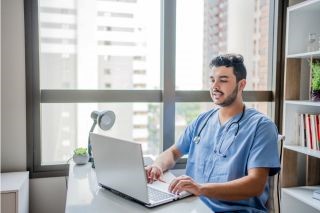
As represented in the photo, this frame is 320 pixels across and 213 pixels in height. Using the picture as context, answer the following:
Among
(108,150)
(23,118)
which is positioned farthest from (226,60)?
(23,118)

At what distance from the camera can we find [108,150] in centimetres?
143

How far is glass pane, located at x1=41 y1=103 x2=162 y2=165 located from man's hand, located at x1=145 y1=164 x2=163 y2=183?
95 centimetres

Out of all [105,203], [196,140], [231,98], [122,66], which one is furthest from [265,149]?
[122,66]

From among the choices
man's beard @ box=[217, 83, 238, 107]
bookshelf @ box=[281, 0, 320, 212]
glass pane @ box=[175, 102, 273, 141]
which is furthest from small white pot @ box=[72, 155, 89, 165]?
bookshelf @ box=[281, 0, 320, 212]

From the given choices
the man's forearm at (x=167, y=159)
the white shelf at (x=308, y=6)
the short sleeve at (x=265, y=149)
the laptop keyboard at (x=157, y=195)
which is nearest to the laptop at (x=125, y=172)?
Result: the laptop keyboard at (x=157, y=195)

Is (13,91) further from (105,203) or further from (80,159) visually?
(105,203)

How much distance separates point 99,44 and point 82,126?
700 millimetres

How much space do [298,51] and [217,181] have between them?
1.54 meters

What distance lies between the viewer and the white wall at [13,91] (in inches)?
89.7

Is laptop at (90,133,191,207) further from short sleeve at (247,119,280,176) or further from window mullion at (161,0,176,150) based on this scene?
window mullion at (161,0,176,150)

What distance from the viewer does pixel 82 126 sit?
258 cm

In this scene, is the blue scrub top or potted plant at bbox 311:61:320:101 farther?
potted plant at bbox 311:61:320:101

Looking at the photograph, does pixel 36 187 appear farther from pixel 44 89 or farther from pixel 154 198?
pixel 154 198

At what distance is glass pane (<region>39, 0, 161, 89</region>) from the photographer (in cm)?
247
